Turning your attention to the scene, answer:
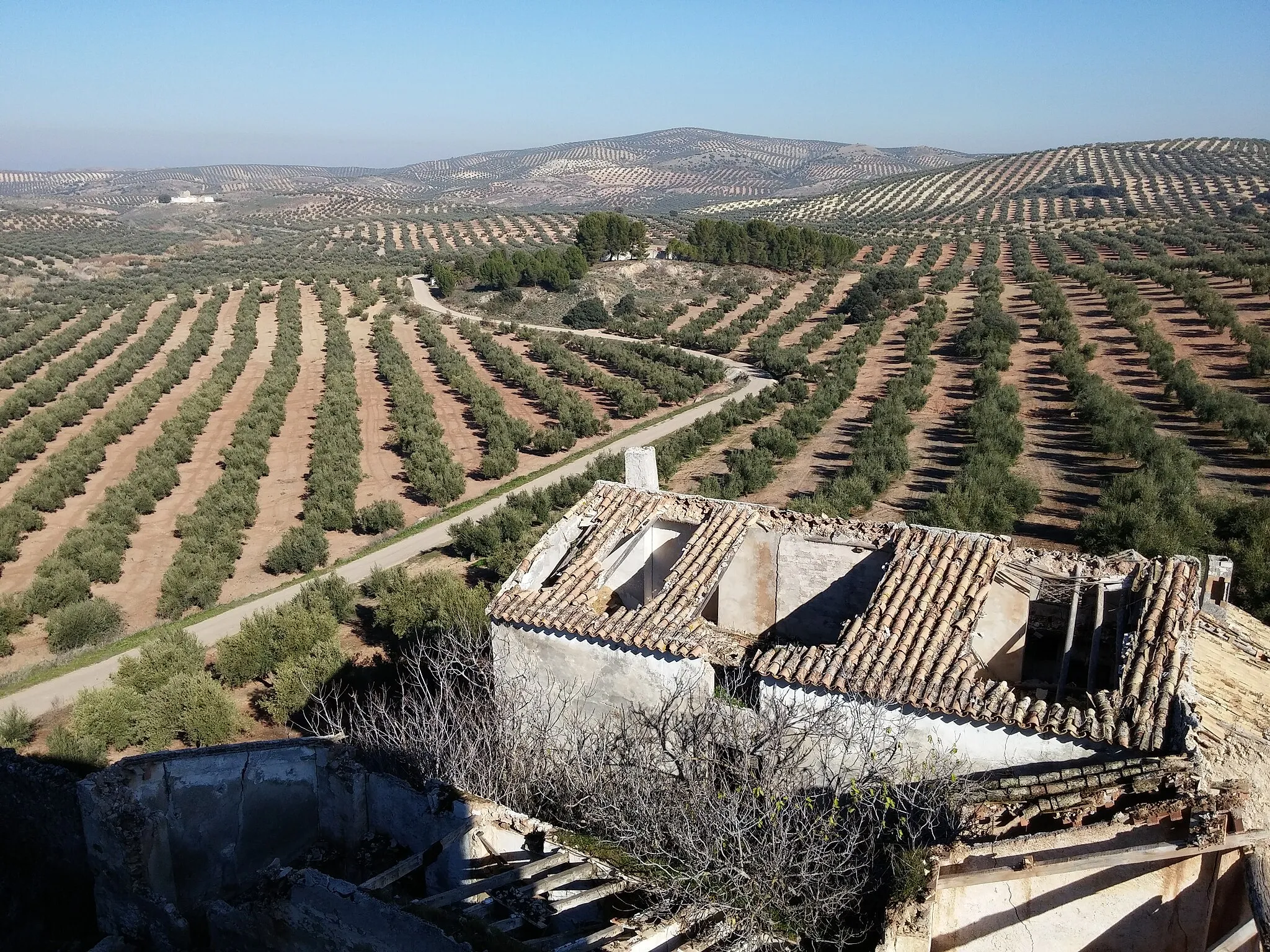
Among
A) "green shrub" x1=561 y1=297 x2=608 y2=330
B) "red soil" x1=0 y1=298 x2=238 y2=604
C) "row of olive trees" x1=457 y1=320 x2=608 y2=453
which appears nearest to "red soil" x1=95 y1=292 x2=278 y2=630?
"red soil" x1=0 y1=298 x2=238 y2=604

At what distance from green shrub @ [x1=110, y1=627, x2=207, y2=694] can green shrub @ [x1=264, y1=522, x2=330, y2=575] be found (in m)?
6.05

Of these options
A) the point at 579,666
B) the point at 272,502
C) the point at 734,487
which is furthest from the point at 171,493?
the point at 579,666

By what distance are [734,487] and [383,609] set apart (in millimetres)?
10932

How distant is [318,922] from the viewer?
6.09 metres

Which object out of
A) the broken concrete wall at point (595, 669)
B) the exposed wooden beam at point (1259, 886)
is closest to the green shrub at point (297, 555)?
the broken concrete wall at point (595, 669)

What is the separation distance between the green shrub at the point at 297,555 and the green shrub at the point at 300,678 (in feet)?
23.3

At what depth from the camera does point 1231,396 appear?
2786 cm

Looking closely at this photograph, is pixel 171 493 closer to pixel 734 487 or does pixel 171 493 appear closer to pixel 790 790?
pixel 734 487

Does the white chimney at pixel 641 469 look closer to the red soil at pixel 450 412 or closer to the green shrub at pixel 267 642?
the green shrub at pixel 267 642

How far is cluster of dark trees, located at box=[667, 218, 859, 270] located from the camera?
70.9 metres

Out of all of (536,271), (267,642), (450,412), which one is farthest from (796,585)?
(536,271)

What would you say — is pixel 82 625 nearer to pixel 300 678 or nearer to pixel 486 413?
pixel 300 678

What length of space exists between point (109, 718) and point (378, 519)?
11.6m

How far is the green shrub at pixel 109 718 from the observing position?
43.0 ft
